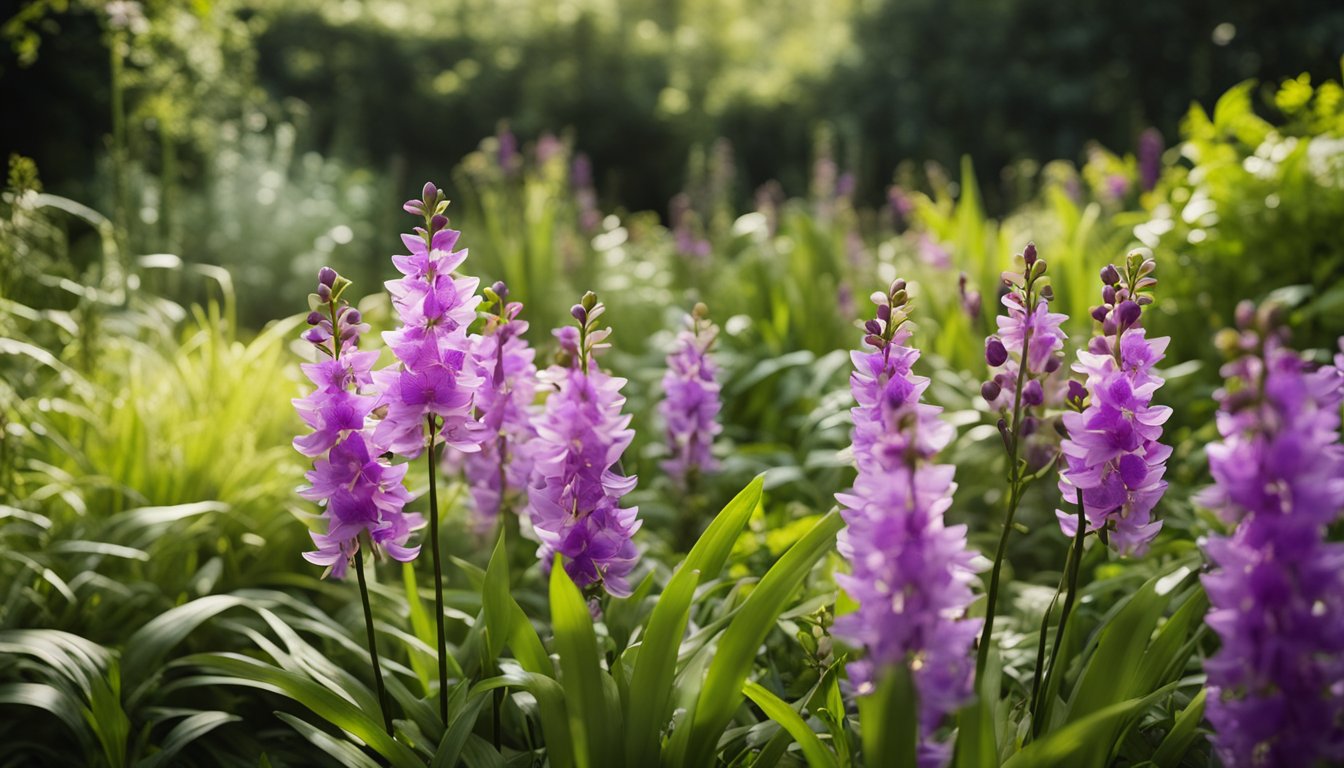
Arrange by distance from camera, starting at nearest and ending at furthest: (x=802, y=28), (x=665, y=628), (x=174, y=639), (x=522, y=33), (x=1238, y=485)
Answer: (x=1238, y=485) → (x=665, y=628) → (x=174, y=639) → (x=522, y=33) → (x=802, y=28)

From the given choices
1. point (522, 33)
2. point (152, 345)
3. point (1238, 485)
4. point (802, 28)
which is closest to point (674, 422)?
point (1238, 485)

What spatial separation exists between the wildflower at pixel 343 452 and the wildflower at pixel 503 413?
0.86 feet

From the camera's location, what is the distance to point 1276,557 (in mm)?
1155

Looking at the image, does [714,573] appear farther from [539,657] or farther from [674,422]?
[674,422]

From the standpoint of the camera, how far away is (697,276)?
225 inches

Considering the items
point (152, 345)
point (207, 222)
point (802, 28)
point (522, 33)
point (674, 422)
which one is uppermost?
point (802, 28)

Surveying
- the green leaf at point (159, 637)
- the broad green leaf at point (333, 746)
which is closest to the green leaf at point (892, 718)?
the broad green leaf at point (333, 746)

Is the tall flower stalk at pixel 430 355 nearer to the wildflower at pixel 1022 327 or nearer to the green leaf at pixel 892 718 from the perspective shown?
the green leaf at pixel 892 718

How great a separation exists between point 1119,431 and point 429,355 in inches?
40.2

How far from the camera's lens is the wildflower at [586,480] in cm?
165

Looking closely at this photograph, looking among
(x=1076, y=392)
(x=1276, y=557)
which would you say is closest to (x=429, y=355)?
(x=1076, y=392)

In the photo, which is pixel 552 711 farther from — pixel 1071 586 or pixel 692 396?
pixel 692 396

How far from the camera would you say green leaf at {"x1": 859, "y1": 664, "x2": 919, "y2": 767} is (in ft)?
4.05

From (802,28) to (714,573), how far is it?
24574 mm
